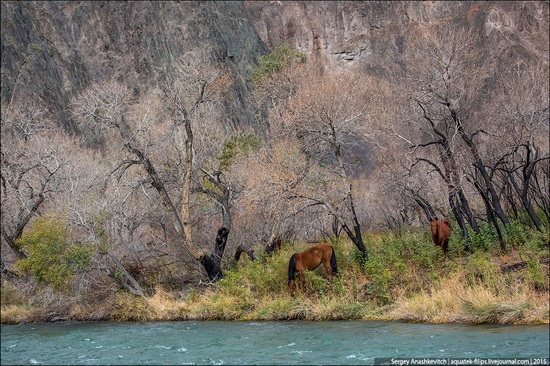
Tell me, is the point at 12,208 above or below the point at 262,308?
above

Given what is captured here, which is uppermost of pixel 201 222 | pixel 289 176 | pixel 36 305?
A: pixel 289 176

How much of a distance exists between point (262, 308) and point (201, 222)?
24.2ft

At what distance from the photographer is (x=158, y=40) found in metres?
70.8

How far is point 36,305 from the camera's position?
80.5 feet

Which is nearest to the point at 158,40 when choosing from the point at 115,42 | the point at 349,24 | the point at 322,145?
the point at 115,42

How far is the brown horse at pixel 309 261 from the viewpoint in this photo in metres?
20.4

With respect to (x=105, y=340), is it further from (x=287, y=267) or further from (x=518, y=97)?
(x=518, y=97)

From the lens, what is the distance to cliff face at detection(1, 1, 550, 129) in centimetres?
6025

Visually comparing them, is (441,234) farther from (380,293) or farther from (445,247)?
(380,293)

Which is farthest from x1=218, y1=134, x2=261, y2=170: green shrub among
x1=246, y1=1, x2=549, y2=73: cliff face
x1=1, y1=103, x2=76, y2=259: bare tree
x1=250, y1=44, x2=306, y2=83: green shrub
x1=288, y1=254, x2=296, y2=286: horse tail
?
x1=246, y1=1, x2=549, y2=73: cliff face

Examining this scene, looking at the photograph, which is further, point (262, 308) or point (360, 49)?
point (360, 49)

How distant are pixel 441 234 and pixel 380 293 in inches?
111

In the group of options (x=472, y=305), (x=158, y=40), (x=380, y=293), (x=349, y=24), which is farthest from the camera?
(x=349, y=24)

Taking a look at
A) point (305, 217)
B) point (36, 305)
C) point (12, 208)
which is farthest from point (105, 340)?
point (12, 208)
